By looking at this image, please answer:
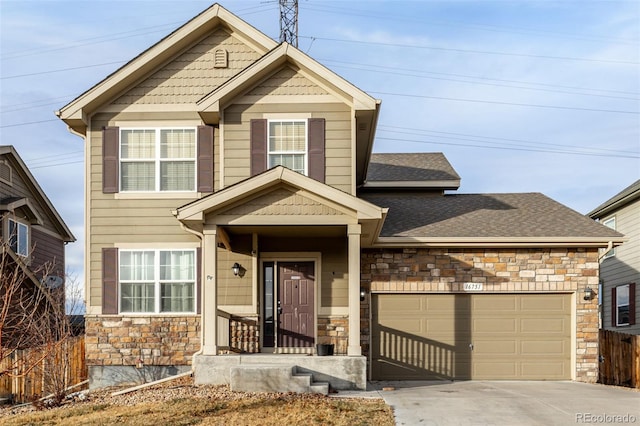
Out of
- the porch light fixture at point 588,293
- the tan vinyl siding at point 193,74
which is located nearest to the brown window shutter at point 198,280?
the tan vinyl siding at point 193,74

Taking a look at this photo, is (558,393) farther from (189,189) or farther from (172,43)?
(172,43)

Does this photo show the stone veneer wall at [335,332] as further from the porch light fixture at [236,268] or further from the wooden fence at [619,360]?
the wooden fence at [619,360]

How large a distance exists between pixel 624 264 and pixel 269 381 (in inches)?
564

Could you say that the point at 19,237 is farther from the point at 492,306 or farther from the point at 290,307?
the point at 492,306

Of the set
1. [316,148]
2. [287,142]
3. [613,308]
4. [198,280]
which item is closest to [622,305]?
[613,308]

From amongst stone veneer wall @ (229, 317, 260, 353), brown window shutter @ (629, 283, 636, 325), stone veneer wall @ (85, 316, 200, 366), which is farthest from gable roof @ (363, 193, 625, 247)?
brown window shutter @ (629, 283, 636, 325)

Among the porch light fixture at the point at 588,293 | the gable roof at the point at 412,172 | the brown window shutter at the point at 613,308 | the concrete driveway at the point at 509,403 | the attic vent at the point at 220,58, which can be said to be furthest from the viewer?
the brown window shutter at the point at 613,308

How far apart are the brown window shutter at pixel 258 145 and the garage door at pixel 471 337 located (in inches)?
147

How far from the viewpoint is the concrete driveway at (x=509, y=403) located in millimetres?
9852

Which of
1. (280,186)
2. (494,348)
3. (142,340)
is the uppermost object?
(280,186)

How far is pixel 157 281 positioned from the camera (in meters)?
14.0

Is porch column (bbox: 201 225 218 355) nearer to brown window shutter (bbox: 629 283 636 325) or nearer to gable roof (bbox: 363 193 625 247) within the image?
gable roof (bbox: 363 193 625 247)

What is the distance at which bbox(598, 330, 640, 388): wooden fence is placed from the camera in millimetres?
14602

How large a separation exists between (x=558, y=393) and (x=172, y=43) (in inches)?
402
